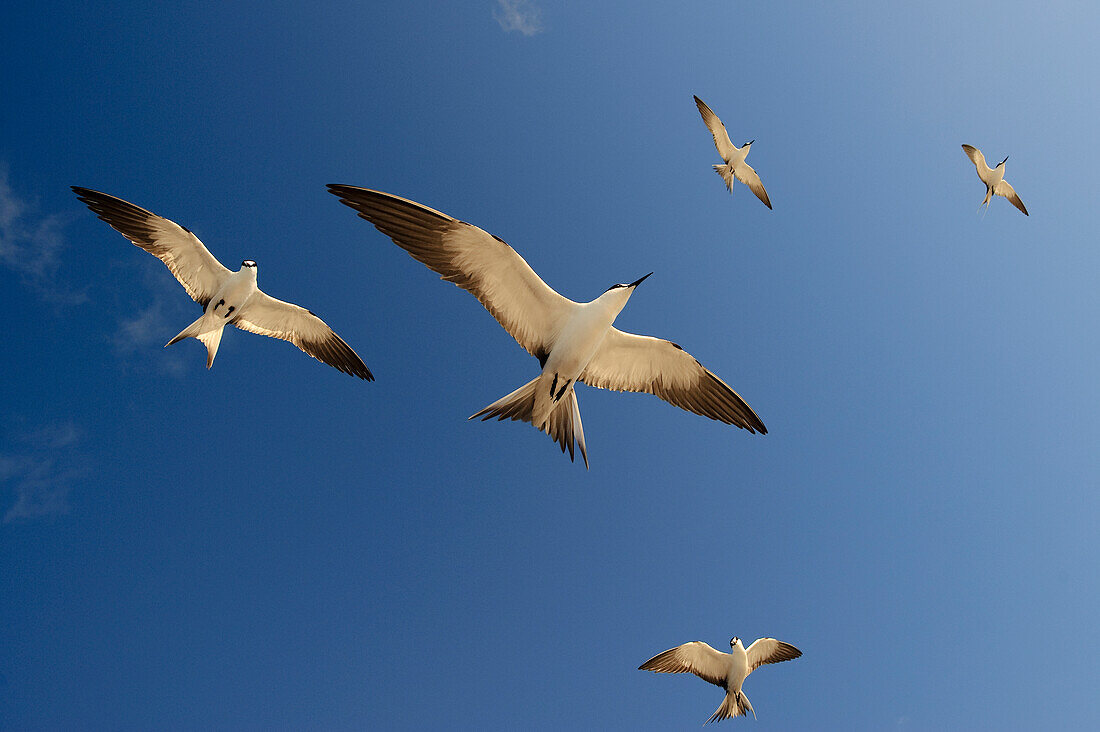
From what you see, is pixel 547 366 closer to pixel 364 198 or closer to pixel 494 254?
pixel 494 254

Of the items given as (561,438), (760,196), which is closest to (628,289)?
(561,438)

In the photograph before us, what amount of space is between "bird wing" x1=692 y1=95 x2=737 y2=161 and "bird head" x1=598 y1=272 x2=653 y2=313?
1183 centimetres

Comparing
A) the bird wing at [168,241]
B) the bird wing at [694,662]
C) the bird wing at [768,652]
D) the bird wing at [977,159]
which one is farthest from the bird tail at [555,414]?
the bird wing at [977,159]

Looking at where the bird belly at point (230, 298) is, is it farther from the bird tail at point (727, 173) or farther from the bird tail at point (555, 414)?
the bird tail at point (727, 173)

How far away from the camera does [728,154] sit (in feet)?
62.8

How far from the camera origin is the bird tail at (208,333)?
44.9 ft

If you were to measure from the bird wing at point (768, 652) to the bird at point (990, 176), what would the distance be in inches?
603

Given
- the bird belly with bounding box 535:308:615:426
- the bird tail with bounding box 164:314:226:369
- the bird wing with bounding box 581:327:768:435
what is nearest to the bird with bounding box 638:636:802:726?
the bird wing with bounding box 581:327:768:435

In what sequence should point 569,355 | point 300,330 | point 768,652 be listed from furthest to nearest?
point 768,652 → point 300,330 → point 569,355

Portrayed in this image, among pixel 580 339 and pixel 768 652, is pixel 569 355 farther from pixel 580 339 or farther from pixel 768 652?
pixel 768 652

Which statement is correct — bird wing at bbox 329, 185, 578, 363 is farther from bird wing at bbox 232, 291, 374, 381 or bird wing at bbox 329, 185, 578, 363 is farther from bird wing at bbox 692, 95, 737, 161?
bird wing at bbox 692, 95, 737, 161

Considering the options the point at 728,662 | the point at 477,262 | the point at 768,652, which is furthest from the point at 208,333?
the point at 768,652

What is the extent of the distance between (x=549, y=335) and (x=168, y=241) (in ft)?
32.9

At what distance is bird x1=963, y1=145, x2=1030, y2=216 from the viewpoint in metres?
19.5
